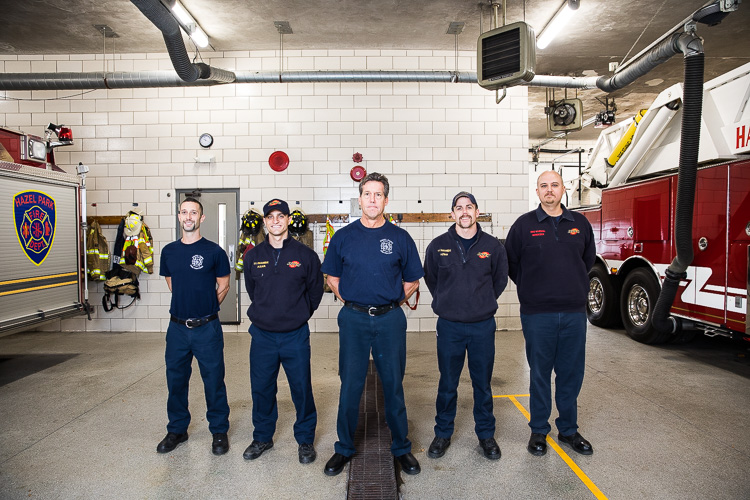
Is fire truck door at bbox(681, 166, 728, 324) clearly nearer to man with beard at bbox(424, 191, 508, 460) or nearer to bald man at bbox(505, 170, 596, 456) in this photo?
bald man at bbox(505, 170, 596, 456)

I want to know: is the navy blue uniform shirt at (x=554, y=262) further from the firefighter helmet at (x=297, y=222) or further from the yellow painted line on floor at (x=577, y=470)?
the firefighter helmet at (x=297, y=222)

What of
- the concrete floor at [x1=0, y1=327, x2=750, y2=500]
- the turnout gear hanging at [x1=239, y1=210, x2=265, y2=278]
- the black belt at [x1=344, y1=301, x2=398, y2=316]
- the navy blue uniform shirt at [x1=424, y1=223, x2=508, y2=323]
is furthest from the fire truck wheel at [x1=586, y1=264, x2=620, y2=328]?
the black belt at [x1=344, y1=301, x2=398, y2=316]

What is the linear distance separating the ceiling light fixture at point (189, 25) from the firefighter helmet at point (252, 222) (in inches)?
97.5

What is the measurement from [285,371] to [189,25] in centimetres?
509

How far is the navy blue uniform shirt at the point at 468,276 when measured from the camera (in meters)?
3.01

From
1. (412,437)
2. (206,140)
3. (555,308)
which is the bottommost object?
(412,437)

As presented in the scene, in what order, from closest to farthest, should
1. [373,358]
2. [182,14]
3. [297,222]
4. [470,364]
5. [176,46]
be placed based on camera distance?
[373,358]
[470,364]
[176,46]
[182,14]
[297,222]

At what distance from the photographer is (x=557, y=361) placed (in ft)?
10.5


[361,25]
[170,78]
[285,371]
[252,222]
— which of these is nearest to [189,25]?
[170,78]

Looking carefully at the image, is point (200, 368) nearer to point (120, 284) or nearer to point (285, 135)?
point (120, 284)

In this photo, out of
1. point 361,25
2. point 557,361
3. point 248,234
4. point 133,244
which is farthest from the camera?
→ point 133,244

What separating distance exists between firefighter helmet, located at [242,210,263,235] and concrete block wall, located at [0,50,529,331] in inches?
22.5

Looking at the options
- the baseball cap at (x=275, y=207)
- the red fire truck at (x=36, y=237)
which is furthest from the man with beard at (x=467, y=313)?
the red fire truck at (x=36, y=237)

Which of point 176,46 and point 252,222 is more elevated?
point 176,46
